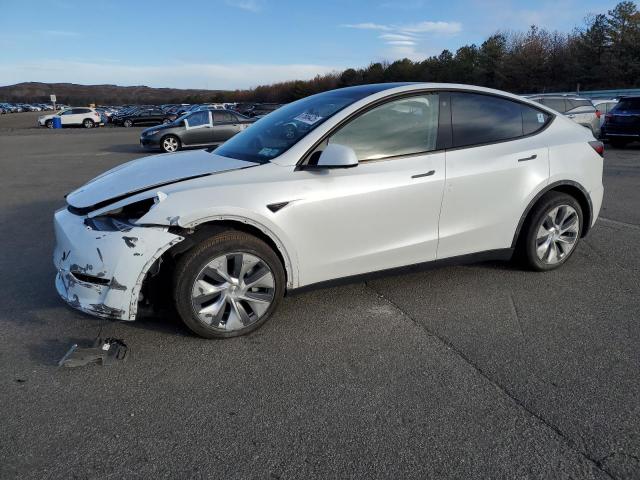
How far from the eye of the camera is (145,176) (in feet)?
11.5

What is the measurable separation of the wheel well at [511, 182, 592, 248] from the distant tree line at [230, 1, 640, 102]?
47334 millimetres

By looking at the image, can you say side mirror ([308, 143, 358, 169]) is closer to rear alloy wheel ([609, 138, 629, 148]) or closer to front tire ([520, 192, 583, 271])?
front tire ([520, 192, 583, 271])

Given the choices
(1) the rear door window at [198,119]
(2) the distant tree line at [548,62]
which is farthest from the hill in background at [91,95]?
(1) the rear door window at [198,119]

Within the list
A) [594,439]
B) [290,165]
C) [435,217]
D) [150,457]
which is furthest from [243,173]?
[594,439]

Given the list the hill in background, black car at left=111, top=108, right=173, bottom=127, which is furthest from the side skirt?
the hill in background

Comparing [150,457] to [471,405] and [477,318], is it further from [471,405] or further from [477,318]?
[477,318]

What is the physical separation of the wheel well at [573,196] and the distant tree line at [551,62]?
47.3 meters

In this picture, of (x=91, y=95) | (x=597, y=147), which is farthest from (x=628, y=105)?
(x=91, y=95)

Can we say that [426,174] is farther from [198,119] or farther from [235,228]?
[198,119]

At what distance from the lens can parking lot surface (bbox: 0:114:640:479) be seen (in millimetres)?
2197

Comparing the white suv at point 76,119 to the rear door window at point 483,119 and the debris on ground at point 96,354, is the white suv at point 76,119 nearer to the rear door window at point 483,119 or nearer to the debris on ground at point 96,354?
the debris on ground at point 96,354

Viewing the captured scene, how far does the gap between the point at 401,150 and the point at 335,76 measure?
92.8 m

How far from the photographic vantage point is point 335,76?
3600 inches

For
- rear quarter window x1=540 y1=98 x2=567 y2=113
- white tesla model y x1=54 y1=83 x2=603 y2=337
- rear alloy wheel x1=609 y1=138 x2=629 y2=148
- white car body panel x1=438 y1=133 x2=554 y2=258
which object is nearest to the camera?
white tesla model y x1=54 y1=83 x2=603 y2=337
